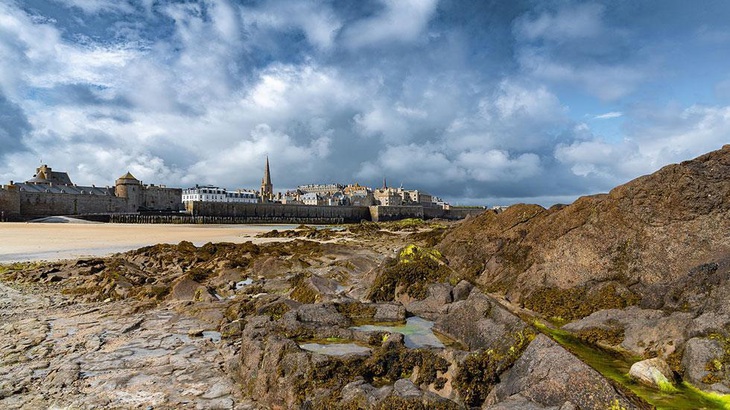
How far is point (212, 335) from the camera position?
747 centimetres

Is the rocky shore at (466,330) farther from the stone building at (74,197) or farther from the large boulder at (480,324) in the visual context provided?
the stone building at (74,197)

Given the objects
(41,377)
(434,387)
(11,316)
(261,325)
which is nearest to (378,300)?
(261,325)

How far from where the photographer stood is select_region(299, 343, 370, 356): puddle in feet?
17.0

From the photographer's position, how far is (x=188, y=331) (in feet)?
25.3

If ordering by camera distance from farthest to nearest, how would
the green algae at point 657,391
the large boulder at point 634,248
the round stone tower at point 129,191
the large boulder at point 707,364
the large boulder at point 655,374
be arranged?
the round stone tower at point 129,191, the large boulder at point 634,248, the large boulder at point 655,374, the large boulder at point 707,364, the green algae at point 657,391

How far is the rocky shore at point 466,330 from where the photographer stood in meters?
3.97

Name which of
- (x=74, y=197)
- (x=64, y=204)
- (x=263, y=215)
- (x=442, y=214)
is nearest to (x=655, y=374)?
(x=263, y=215)

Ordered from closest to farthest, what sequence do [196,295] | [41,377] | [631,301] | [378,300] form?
[41,377] < [631,301] < [378,300] < [196,295]

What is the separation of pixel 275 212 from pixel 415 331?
279 feet

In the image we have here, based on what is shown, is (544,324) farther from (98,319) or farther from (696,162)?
(98,319)

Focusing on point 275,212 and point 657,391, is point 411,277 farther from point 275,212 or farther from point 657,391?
point 275,212

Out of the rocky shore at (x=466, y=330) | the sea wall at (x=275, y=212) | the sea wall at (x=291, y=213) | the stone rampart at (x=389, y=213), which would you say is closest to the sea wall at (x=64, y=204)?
the sea wall at (x=291, y=213)

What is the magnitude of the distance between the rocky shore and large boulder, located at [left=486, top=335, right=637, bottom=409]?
0.01 meters

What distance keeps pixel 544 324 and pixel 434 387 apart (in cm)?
271
